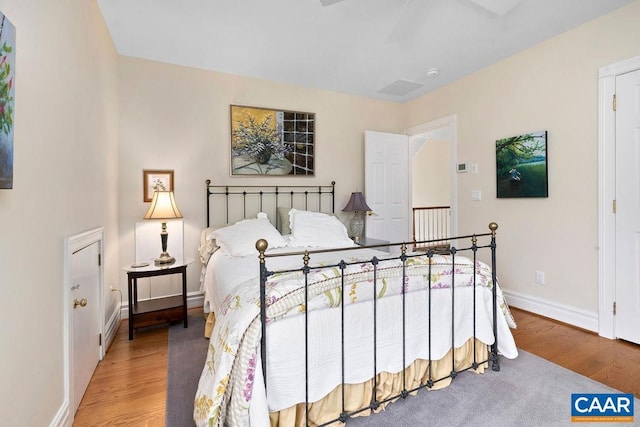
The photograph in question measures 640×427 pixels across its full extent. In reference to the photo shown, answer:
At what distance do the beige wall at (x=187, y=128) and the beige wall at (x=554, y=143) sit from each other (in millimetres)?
1910

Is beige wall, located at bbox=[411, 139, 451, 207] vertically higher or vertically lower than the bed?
higher

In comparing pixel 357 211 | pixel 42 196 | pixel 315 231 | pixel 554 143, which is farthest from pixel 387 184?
pixel 42 196

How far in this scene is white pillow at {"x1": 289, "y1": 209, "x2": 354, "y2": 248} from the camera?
9.98 ft

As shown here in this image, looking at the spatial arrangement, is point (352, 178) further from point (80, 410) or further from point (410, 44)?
point (80, 410)

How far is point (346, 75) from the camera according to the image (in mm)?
3531

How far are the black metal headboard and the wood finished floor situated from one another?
133 centimetres

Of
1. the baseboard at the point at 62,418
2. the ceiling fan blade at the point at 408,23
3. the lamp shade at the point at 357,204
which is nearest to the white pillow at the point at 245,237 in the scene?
the lamp shade at the point at 357,204

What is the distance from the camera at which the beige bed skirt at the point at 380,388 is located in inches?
57.1

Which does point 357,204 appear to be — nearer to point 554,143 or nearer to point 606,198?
point 554,143

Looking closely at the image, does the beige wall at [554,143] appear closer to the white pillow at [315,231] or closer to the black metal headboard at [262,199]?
the white pillow at [315,231]

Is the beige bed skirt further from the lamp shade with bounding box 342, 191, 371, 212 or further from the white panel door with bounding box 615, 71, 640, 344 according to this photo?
the lamp shade with bounding box 342, 191, 371, 212

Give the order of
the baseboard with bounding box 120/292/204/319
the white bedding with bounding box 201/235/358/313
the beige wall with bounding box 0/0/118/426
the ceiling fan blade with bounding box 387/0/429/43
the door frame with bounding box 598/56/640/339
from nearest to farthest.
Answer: the beige wall with bounding box 0/0/118/426
the white bedding with bounding box 201/235/358/313
the ceiling fan blade with bounding box 387/0/429/43
the door frame with bounding box 598/56/640/339
the baseboard with bounding box 120/292/204/319

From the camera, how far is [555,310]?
2838 millimetres

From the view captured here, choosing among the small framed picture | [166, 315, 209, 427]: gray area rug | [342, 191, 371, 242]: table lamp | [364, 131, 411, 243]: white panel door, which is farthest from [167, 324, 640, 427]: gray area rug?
[364, 131, 411, 243]: white panel door
